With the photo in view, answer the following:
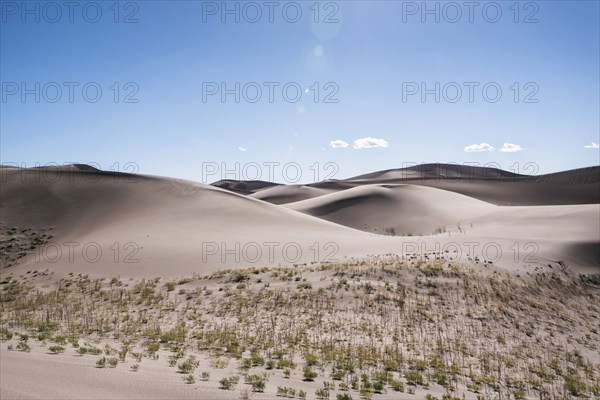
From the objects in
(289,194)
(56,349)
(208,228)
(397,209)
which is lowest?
(56,349)

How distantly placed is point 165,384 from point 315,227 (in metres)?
30.1

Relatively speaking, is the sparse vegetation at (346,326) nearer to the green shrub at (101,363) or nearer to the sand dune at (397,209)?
the green shrub at (101,363)

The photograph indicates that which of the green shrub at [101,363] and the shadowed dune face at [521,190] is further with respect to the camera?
the shadowed dune face at [521,190]

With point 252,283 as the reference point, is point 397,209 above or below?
above

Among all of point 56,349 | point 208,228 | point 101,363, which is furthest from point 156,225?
point 101,363

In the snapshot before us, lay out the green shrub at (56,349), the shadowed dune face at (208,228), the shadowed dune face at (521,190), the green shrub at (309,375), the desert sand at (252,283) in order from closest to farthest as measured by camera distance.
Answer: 1. the green shrub at (309,375)
2. the desert sand at (252,283)
3. the green shrub at (56,349)
4. the shadowed dune face at (208,228)
5. the shadowed dune face at (521,190)

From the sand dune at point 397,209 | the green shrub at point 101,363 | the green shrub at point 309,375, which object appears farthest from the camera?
the sand dune at point 397,209

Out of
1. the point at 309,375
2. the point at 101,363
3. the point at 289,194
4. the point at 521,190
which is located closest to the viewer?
the point at 101,363

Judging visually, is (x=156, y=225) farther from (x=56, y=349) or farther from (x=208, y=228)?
(x=56, y=349)

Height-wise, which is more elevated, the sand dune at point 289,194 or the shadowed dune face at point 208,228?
the sand dune at point 289,194

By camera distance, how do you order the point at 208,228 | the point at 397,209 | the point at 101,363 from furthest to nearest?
the point at 397,209
the point at 208,228
the point at 101,363

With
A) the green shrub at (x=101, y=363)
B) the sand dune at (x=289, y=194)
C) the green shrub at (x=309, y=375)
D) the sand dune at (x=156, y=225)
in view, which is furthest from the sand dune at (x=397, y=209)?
the green shrub at (x=101, y=363)

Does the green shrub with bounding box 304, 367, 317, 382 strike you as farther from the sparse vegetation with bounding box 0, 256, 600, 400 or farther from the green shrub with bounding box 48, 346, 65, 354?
the green shrub with bounding box 48, 346, 65, 354

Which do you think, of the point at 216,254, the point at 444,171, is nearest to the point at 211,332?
the point at 216,254
